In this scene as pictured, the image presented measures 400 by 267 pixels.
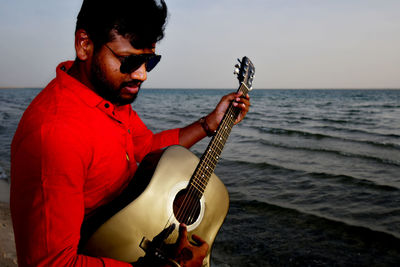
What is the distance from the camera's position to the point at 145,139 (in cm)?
273

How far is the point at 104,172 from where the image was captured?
64.8 inches

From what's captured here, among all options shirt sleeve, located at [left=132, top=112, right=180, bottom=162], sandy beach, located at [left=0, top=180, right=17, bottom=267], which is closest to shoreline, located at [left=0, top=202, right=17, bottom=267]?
sandy beach, located at [left=0, top=180, right=17, bottom=267]

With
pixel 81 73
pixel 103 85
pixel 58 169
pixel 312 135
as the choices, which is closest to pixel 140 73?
pixel 103 85

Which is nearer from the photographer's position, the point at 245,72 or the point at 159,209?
the point at 159,209

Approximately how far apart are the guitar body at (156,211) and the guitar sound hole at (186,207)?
0.09 ft

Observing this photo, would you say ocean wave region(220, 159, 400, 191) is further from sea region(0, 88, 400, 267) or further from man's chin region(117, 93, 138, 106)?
man's chin region(117, 93, 138, 106)

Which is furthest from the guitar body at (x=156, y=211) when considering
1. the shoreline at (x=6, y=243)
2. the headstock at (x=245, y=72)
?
the shoreline at (x=6, y=243)

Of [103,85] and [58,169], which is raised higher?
[103,85]

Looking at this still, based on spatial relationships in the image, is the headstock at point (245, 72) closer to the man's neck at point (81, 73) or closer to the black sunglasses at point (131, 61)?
the black sunglasses at point (131, 61)

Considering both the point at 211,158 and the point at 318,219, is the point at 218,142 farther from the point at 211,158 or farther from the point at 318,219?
the point at 318,219


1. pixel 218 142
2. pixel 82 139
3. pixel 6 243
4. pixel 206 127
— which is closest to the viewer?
pixel 82 139

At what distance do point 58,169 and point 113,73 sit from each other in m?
0.71

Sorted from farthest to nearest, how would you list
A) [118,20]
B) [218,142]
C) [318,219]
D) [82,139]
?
[318,219] < [218,142] < [118,20] < [82,139]

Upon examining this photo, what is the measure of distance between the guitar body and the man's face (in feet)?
1.76
